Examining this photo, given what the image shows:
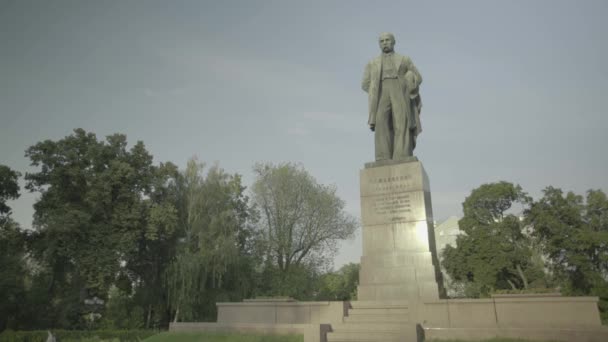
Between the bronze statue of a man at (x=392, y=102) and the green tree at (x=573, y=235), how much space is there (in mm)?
30822

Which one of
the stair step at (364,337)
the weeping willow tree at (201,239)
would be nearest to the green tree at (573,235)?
the weeping willow tree at (201,239)

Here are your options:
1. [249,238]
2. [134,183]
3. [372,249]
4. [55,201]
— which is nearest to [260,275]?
[249,238]

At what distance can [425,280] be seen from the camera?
41.4 feet

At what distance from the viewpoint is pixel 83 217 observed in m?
27.9

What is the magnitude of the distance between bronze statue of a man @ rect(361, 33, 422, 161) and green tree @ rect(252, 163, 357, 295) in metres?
24.1

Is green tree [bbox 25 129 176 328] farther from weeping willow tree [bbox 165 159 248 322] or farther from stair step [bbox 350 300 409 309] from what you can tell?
stair step [bbox 350 300 409 309]

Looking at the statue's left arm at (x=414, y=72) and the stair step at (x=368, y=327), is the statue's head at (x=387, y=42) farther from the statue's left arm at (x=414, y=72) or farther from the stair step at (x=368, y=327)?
the stair step at (x=368, y=327)

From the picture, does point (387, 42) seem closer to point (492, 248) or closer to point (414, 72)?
point (414, 72)

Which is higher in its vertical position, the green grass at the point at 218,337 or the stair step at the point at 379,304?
the stair step at the point at 379,304

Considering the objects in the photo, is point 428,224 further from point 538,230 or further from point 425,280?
point 538,230

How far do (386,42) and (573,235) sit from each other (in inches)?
1290

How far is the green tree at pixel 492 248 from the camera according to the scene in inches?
1547

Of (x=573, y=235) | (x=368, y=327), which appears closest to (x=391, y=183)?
(x=368, y=327)

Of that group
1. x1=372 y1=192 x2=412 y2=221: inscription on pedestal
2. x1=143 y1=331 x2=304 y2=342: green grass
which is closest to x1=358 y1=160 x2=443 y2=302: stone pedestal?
x1=372 y1=192 x2=412 y2=221: inscription on pedestal
